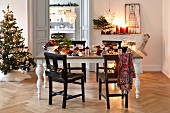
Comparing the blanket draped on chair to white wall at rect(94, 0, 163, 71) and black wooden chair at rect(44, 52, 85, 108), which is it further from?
white wall at rect(94, 0, 163, 71)

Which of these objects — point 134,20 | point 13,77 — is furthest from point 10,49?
point 134,20

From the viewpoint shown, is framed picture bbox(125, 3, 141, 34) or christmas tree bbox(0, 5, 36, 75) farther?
framed picture bbox(125, 3, 141, 34)

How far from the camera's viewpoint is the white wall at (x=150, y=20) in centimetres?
827

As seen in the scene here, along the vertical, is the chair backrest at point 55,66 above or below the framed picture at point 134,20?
below

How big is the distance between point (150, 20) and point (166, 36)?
779mm

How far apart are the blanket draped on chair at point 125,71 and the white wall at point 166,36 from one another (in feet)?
10.1

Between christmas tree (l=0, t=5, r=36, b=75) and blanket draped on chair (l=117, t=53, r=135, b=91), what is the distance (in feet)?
10.3

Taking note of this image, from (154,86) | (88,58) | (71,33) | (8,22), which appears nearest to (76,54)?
(88,58)

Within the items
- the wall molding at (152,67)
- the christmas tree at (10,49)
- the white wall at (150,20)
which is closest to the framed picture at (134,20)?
the white wall at (150,20)

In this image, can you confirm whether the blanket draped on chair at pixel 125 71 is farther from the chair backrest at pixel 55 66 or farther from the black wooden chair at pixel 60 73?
the chair backrest at pixel 55 66

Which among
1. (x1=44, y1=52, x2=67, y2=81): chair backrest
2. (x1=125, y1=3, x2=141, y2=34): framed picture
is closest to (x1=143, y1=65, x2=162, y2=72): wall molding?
(x1=125, y1=3, x2=141, y2=34): framed picture

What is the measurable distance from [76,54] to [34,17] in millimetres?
3535

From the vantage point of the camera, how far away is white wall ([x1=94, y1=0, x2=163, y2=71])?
8.27m

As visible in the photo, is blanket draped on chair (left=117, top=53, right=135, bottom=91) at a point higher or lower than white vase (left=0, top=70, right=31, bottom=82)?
higher
